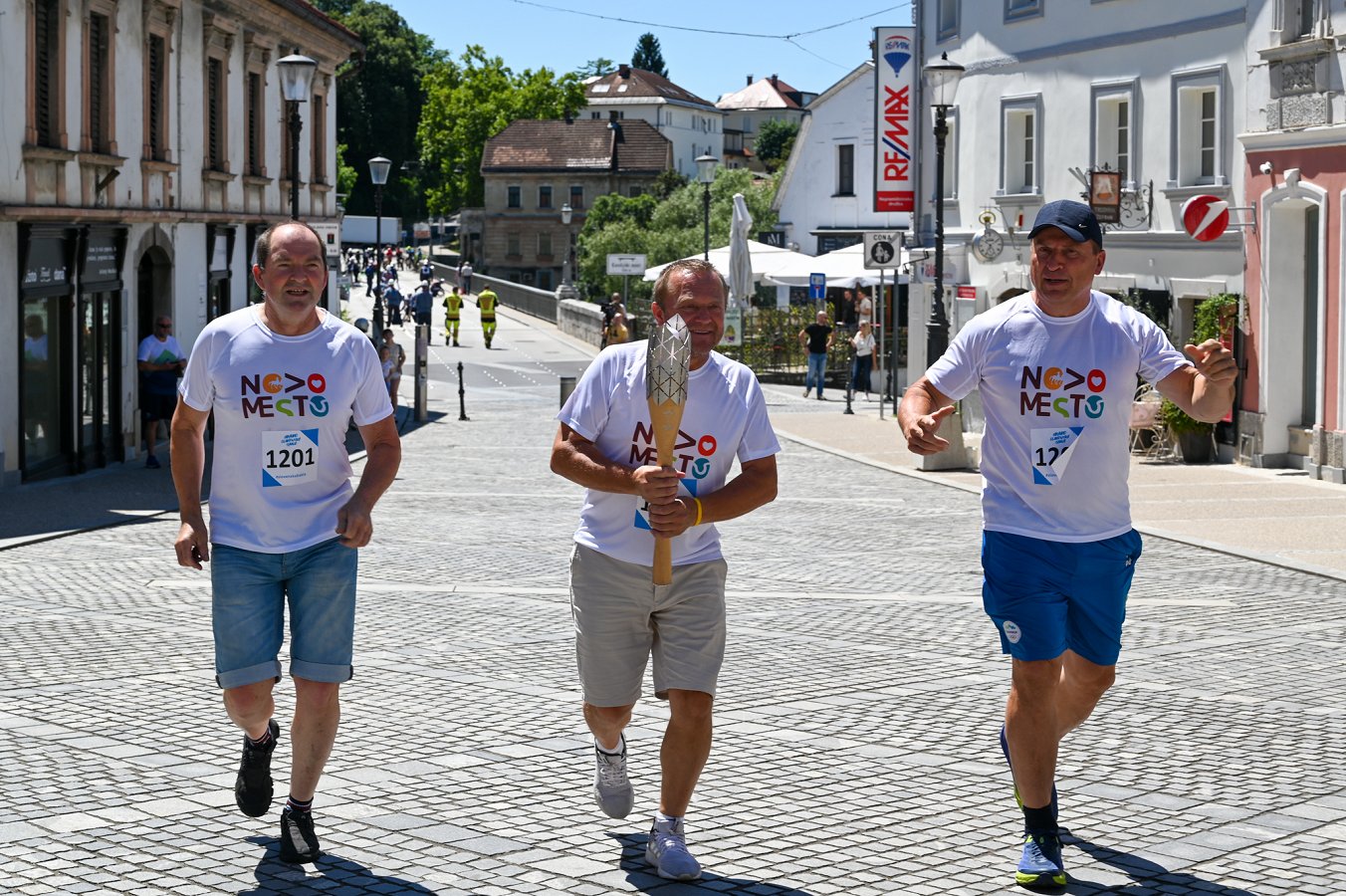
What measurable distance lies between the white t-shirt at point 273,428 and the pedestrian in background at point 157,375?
60.1ft

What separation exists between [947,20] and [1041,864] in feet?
94.9

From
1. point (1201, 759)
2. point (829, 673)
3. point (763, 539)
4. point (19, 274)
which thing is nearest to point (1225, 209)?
point (763, 539)

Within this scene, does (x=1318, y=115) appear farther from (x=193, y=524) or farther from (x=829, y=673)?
(x=193, y=524)

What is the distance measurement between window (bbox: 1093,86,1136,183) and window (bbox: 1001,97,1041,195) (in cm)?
222

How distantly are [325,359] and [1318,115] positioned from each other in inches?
710

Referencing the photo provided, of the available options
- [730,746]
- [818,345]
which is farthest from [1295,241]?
[730,746]

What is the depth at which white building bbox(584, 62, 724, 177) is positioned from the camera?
159750 mm

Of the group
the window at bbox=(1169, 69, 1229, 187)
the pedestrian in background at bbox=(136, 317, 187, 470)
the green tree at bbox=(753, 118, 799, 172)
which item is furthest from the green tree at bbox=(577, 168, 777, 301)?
the green tree at bbox=(753, 118, 799, 172)

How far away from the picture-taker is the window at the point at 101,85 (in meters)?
23.9

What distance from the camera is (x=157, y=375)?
78.9 ft

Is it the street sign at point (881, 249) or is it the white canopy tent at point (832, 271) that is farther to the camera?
the white canopy tent at point (832, 271)

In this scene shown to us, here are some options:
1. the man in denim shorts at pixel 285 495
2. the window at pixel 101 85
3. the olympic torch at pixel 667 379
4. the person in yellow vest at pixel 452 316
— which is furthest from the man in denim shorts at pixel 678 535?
the person in yellow vest at pixel 452 316

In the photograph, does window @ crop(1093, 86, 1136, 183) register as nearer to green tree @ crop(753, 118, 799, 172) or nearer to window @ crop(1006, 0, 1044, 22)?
window @ crop(1006, 0, 1044, 22)

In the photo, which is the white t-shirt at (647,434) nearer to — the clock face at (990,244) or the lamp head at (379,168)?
the clock face at (990,244)
